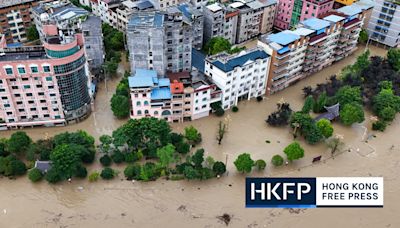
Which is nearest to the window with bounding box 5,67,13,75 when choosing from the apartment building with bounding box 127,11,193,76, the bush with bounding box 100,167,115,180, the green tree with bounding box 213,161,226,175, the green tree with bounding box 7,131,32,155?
the green tree with bounding box 7,131,32,155

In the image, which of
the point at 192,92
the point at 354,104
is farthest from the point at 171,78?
the point at 354,104

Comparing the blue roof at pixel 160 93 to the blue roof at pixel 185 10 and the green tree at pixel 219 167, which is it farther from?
the blue roof at pixel 185 10

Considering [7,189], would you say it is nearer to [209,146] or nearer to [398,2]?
[209,146]

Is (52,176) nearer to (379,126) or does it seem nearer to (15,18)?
(15,18)

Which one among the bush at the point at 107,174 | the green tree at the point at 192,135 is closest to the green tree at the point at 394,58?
the green tree at the point at 192,135

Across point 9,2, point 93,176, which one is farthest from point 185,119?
point 9,2

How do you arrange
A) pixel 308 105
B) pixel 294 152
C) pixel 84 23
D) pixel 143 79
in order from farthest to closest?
pixel 84 23 < pixel 308 105 < pixel 143 79 < pixel 294 152
